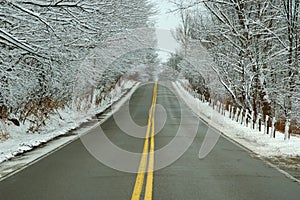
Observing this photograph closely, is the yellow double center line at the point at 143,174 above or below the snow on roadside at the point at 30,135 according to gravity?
above

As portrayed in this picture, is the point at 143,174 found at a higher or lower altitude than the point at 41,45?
lower

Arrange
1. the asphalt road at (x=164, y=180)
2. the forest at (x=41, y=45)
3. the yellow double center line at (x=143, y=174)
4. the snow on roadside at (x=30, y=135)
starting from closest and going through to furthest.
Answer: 1. the yellow double center line at (x=143, y=174)
2. the asphalt road at (x=164, y=180)
3. the forest at (x=41, y=45)
4. the snow on roadside at (x=30, y=135)

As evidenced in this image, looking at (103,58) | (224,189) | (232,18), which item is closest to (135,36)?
(103,58)

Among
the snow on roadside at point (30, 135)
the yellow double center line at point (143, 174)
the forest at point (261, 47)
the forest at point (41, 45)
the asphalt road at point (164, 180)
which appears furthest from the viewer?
the forest at point (261, 47)

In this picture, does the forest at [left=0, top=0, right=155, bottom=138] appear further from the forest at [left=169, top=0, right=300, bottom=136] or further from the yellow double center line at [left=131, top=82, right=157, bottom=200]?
the forest at [left=169, top=0, right=300, bottom=136]

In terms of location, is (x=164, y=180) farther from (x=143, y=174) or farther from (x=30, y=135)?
(x=30, y=135)

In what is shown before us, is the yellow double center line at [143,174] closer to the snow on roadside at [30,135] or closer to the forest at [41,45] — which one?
the snow on roadside at [30,135]

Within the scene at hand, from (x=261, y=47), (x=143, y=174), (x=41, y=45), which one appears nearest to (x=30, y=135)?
(x=41, y=45)

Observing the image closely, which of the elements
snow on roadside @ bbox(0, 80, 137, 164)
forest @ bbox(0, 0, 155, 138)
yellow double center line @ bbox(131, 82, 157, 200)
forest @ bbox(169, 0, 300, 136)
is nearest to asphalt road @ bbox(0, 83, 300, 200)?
yellow double center line @ bbox(131, 82, 157, 200)

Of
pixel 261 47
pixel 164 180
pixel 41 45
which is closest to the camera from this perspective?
pixel 164 180

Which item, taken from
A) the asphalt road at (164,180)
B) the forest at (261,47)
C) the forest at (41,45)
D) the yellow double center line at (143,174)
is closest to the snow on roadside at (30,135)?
the forest at (41,45)

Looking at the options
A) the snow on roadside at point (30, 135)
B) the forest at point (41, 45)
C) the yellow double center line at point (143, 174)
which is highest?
the forest at point (41, 45)

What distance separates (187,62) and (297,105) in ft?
88.0

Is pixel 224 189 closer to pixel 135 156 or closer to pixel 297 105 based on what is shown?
pixel 135 156
